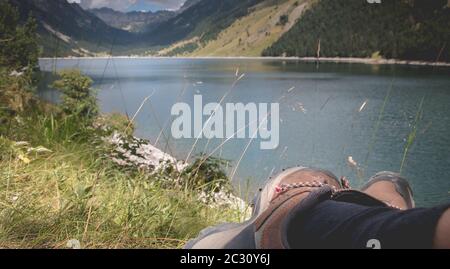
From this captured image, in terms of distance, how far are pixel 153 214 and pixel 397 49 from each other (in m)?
85.2

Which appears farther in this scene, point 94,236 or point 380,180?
point 380,180

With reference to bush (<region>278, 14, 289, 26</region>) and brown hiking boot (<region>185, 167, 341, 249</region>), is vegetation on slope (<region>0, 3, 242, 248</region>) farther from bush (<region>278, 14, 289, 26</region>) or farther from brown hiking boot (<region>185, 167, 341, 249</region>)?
bush (<region>278, 14, 289, 26</region>)

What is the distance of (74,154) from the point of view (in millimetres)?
2451

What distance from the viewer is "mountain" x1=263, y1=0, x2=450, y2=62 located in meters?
77.9

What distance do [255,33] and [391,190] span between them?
501ft

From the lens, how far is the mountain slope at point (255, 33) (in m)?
138

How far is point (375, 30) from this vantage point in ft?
326

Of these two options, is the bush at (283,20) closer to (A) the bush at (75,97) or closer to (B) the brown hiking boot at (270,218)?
(A) the bush at (75,97)

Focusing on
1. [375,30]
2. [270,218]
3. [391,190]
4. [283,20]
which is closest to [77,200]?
[270,218]

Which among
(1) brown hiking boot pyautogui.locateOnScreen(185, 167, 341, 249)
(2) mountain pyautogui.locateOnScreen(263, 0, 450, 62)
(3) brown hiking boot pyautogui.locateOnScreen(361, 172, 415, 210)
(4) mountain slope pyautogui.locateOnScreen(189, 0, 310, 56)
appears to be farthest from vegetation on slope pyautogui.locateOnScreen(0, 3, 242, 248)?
(4) mountain slope pyautogui.locateOnScreen(189, 0, 310, 56)

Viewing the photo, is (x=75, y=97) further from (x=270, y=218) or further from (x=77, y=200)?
(x=270, y=218)

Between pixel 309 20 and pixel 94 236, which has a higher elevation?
pixel 309 20
